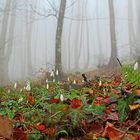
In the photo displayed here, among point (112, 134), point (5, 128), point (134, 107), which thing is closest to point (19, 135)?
point (5, 128)

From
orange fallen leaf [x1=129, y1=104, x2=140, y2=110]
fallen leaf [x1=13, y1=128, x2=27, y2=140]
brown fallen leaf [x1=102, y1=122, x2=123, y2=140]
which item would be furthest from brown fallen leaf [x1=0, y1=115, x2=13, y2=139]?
orange fallen leaf [x1=129, y1=104, x2=140, y2=110]

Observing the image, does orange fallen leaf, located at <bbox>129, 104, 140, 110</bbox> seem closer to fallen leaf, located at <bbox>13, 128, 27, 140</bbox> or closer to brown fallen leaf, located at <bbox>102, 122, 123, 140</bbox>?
brown fallen leaf, located at <bbox>102, 122, 123, 140</bbox>

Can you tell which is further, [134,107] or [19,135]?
[134,107]

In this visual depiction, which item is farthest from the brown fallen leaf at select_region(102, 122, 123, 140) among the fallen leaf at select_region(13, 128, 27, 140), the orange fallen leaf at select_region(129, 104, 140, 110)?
the fallen leaf at select_region(13, 128, 27, 140)

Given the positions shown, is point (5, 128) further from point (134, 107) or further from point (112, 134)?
point (134, 107)

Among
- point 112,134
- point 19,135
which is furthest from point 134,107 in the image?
point 19,135

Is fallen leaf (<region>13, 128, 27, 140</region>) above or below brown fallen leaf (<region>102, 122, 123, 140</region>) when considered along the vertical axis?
below

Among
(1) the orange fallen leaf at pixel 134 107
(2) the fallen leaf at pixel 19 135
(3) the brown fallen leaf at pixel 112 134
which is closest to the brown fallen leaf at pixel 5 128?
(2) the fallen leaf at pixel 19 135

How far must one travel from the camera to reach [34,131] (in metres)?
2.33

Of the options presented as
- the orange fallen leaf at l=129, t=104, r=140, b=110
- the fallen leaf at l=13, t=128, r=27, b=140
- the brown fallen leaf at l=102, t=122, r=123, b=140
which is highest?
the orange fallen leaf at l=129, t=104, r=140, b=110

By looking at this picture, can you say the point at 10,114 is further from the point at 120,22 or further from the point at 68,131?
the point at 120,22

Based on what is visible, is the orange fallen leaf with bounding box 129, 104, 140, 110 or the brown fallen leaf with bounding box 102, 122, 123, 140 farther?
the orange fallen leaf with bounding box 129, 104, 140, 110

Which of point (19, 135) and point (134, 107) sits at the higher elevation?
point (134, 107)

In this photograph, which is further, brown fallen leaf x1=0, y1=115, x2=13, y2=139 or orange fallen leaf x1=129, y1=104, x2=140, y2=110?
orange fallen leaf x1=129, y1=104, x2=140, y2=110
